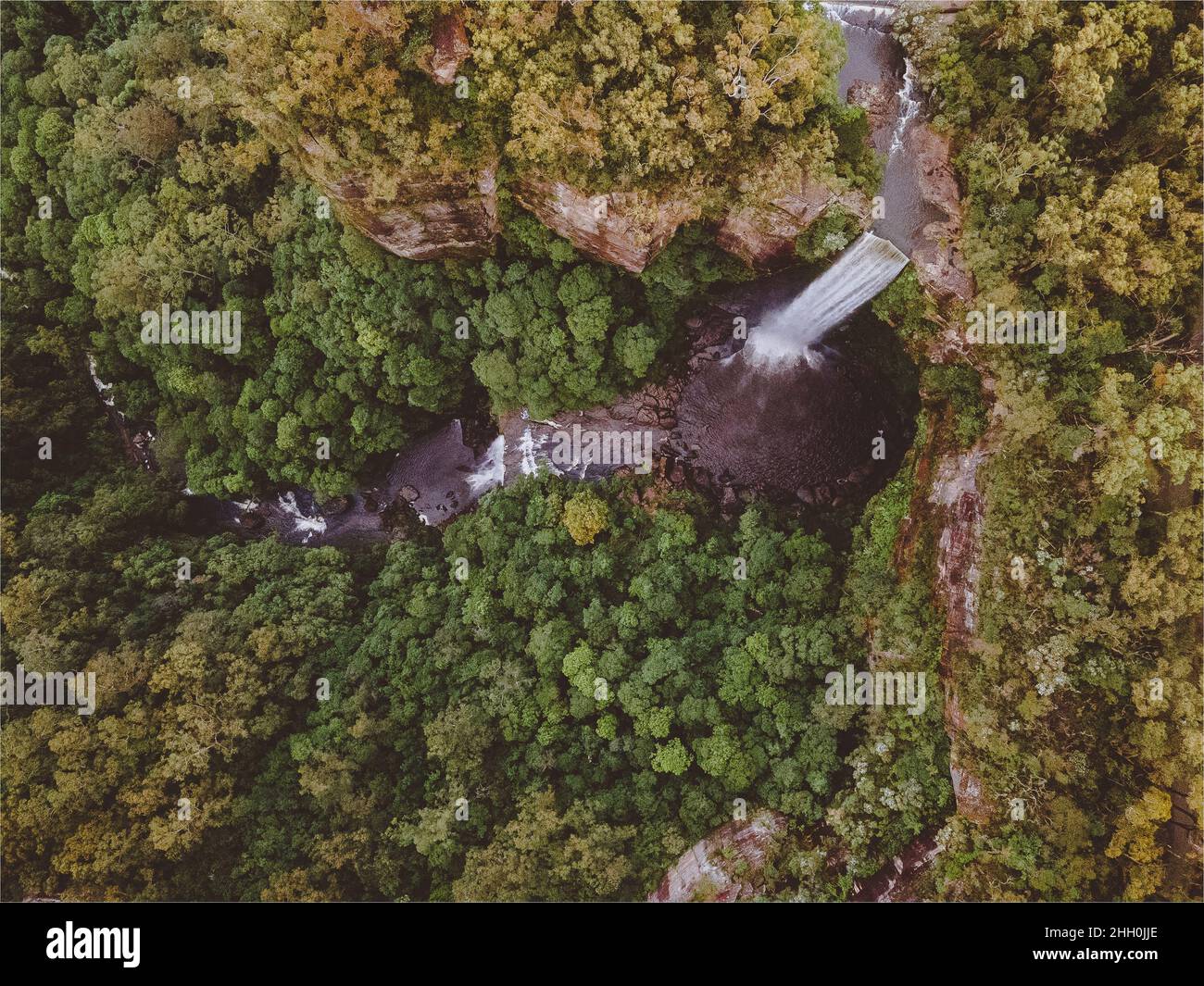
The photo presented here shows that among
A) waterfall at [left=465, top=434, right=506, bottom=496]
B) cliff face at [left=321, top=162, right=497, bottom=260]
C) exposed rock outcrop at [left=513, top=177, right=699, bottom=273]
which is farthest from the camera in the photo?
waterfall at [left=465, top=434, right=506, bottom=496]

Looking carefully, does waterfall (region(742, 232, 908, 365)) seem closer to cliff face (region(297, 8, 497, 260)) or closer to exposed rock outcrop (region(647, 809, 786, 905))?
cliff face (region(297, 8, 497, 260))

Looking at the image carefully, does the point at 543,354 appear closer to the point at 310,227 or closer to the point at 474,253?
the point at 474,253

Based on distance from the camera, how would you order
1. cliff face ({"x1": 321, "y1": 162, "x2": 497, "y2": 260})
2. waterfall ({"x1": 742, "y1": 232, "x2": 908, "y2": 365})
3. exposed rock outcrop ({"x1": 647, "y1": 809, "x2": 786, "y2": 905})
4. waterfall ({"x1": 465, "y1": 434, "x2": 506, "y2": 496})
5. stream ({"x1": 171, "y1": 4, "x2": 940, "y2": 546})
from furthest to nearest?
1. waterfall ({"x1": 465, "y1": 434, "x2": 506, "y2": 496})
2. stream ({"x1": 171, "y1": 4, "x2": 940, "y2": 546})
3. waterfall ({"x1": 742, "y1": 232, "x2": 908, "y2": 365})
4. exposed rock outcrop ({"x1": 647, "y1": 809, "x2": 786, "y2": 905})
5. cliff face ({"x1": 321, "y1": 162, "x2": 497, "y2": 260})

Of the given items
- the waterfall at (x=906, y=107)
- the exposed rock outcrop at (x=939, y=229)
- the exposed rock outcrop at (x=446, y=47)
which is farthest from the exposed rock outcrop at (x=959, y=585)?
the exposed rock outcrop at (x=446, y=47)

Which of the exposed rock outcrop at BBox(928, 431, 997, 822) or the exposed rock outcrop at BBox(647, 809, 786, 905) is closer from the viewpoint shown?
the exposed rock outcrop at BBox(928, 431, 997, 822)

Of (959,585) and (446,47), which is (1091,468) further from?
(446,47)

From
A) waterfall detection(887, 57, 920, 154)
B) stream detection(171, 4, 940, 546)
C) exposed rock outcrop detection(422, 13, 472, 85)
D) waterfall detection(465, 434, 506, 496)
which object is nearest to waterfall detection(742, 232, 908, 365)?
stream detection(171, 4, 940, 546)

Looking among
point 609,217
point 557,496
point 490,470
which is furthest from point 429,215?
point 490,470
